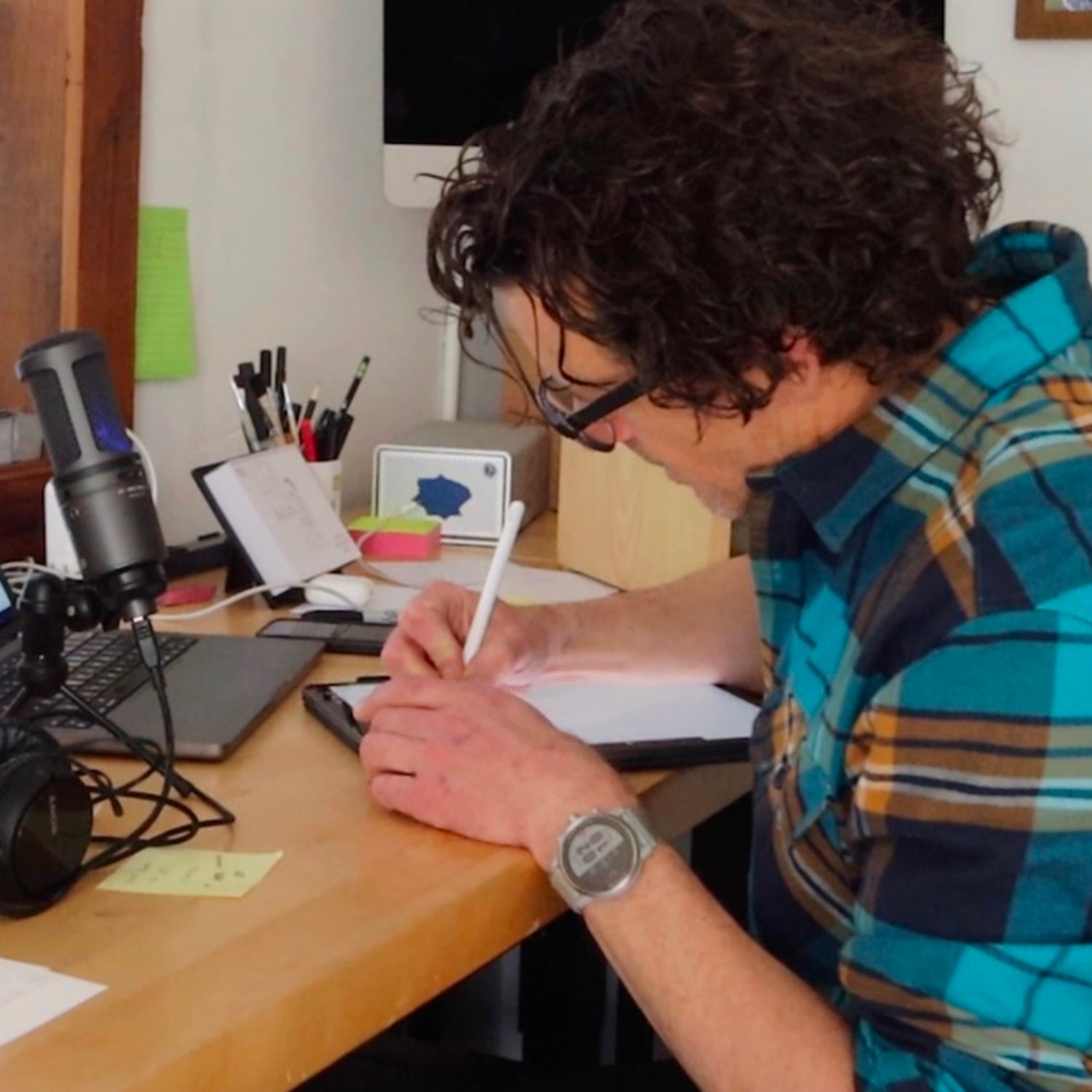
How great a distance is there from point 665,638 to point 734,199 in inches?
19.9

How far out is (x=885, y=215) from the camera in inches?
32.5

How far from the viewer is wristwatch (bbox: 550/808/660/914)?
2.79 feet

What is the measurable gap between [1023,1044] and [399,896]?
319 millimetres

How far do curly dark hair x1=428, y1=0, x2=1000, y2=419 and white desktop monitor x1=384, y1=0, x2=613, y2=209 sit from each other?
891mm

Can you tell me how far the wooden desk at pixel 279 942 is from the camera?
67cm

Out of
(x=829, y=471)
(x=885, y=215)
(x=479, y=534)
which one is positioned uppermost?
(x=885, y=215)

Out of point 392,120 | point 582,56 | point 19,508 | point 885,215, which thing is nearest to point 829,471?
point 885,215

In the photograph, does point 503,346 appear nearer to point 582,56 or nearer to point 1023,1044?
point 582,56

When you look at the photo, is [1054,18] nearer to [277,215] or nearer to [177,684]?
[277,215]

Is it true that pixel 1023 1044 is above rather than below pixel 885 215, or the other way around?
below

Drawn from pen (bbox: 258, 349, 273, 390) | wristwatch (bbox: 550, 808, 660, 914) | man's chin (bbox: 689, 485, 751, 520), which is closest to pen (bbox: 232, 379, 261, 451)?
pen (bbox: 258, 349, 273, 390)

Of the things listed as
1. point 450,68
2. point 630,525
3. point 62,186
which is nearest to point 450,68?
point 450,68

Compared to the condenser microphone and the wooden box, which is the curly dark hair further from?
the wooden box

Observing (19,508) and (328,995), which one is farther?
(19,508)
